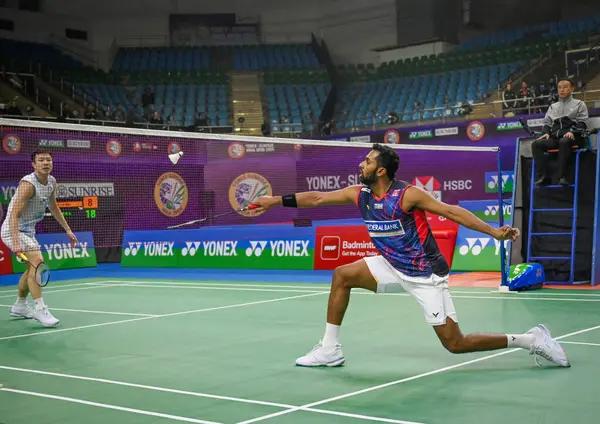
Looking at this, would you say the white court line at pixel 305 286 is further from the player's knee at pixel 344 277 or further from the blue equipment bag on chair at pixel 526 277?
the player's knee at pixel 344 277

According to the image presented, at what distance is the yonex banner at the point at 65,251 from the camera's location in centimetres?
2114

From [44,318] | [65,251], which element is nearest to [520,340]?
[44,318]

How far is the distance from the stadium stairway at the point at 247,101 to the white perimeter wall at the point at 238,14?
3.79m

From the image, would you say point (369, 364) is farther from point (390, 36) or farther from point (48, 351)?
point (390, 36)

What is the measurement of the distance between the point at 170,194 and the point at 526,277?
13.2 meters

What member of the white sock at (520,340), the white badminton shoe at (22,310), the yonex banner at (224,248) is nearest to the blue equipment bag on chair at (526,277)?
the yonex banner at (224,248)

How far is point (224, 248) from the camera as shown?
806 inches

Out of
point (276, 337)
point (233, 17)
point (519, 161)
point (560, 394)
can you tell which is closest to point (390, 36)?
point (233, 17)

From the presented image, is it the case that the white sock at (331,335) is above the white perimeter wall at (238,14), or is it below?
below

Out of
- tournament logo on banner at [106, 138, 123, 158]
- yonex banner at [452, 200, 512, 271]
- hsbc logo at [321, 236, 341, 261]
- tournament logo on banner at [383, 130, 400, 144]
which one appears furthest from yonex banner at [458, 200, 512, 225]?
tournament logo on banner at [106, 138, 123, 158]

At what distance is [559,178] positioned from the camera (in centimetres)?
1409

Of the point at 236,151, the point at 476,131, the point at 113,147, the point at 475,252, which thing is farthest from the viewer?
the point at 476,131

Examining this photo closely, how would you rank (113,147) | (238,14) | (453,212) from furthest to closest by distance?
(238,14) < (113,147) < (453,212)

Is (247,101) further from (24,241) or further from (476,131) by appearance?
(24,241)
